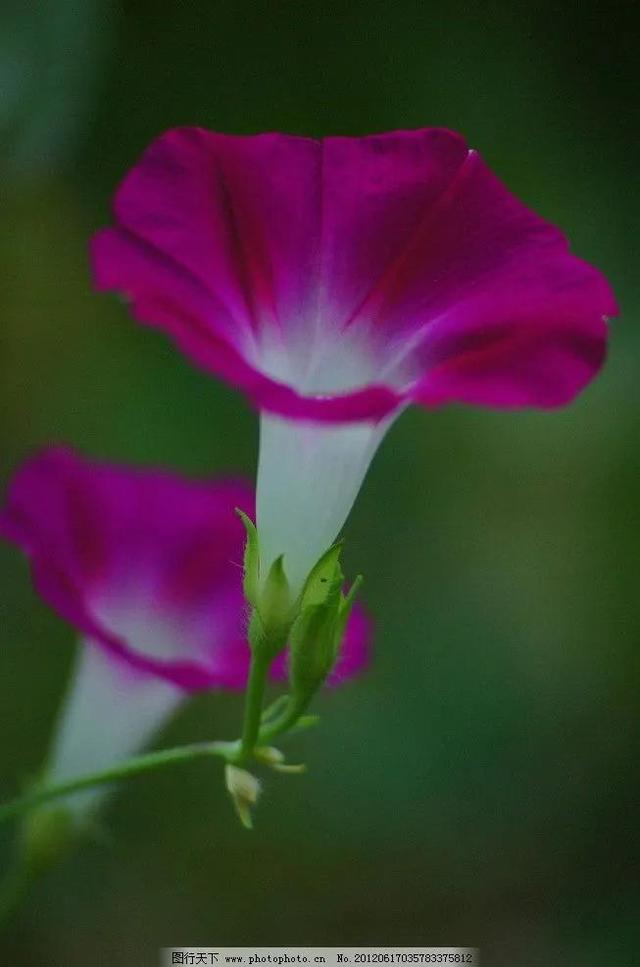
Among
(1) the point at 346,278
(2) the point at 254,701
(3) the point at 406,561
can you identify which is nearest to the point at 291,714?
(2) the point at 254,701

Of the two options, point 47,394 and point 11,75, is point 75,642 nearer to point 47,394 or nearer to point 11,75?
point 47,394

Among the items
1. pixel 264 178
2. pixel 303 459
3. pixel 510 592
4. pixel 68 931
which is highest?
pixel 264 178

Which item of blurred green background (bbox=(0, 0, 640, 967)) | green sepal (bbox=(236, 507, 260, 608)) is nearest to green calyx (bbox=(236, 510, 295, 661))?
green sepal (bbox=(236, 507, 260, 608))

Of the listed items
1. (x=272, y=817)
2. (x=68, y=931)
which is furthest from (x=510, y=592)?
(x=68, y=931)

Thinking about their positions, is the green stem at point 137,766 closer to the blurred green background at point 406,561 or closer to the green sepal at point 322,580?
the green sepal at point 322,580

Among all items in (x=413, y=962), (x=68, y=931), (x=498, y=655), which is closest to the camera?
(x=413, y=962)

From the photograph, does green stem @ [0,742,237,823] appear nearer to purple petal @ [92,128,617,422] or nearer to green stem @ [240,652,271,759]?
green stem @ [240,652,271,759]

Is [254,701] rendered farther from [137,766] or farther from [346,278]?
[346,278]
